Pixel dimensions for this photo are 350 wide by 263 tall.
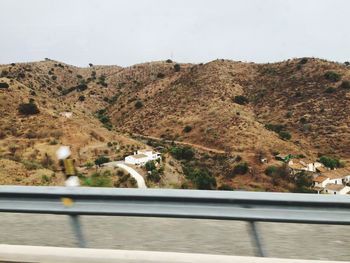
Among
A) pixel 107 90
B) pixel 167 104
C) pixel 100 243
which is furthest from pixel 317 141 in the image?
pixel 100 243

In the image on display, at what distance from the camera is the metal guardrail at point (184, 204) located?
12.7ft

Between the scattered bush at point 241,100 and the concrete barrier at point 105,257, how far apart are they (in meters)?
74.8

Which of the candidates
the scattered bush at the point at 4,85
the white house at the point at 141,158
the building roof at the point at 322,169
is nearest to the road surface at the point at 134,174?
the white house at the point at 141,158

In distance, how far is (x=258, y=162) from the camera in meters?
51.3

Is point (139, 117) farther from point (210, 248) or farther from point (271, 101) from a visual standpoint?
point (210, 248)

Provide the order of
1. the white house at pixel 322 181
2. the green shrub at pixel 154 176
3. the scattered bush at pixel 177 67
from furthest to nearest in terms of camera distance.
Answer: the scattered bush at pixel 177 67 < the white house at pixel 322 181 < the green shrub at pixel 154 176

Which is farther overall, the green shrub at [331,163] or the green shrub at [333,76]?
the green shrub at [333,76]

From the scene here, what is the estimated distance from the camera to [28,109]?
169 ft

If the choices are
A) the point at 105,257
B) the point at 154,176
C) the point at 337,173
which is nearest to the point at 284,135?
the point at 337,173

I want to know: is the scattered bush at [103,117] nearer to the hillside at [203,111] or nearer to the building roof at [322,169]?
the hillside at [203,111]

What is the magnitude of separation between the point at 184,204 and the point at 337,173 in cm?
4521

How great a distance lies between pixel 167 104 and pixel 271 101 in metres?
17.0

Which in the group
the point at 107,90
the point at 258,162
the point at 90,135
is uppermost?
the point at 107,90

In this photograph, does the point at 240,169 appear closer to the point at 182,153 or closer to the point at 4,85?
the point at 182,153
